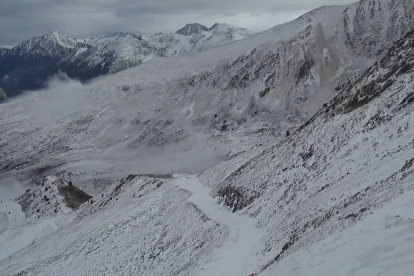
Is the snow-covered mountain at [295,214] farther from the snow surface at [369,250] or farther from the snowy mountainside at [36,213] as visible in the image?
the snowy mountainside at [36,213]

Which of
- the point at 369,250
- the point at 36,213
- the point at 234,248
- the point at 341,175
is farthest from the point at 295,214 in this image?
the point at 36,213

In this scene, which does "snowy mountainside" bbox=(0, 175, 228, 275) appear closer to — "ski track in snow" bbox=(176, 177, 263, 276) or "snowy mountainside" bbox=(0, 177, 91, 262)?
"ski track in snow" bbox=(176, 177, 263, 276)

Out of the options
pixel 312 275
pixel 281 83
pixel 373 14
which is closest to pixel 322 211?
pixel 312 275

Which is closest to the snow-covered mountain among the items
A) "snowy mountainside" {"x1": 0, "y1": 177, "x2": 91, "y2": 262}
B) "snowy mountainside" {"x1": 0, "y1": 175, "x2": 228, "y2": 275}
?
"snowy mountainside" {"x1": 0, "y1": 175, "x2": 228, "y2": 275}

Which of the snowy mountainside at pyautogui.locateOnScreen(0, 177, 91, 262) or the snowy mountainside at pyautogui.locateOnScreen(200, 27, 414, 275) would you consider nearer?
the snowy mountainside at pyautogui.locateOnScreen(200, 27, 414, 275)

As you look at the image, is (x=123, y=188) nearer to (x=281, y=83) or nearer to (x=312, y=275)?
(x=312, y=275)

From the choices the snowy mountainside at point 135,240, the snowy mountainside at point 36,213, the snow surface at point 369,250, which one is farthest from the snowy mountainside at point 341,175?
the snowy mountainside at point 36,213

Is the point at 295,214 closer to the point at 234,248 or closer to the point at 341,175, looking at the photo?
the point at 341,175
